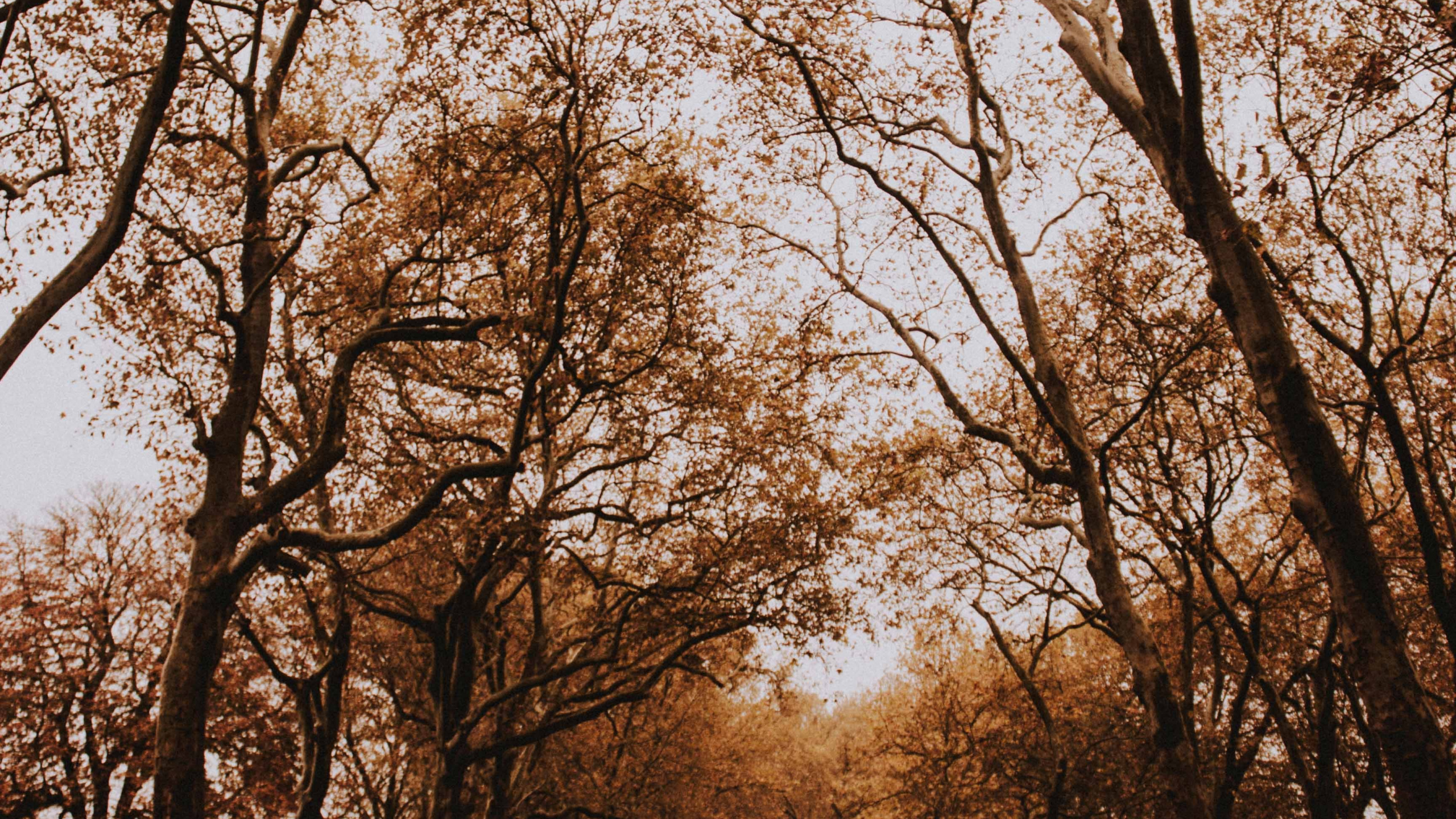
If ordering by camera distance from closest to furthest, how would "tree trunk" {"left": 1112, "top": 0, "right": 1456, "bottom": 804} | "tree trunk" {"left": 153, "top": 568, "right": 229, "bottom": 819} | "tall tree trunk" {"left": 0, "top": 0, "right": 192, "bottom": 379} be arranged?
1. "tree trunk" {"left": 1112, "top": 0, "right": 1456, "bottom": 804}
2. "tall tree trunk" {"left": 0, "top": 0, "right": 192, "bottom": 379}
3. "tree trunk" {"left": 153, "top": 568, "right": 229, "bottom": 819}

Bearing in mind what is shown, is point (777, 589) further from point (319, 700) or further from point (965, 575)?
point (319, 700)

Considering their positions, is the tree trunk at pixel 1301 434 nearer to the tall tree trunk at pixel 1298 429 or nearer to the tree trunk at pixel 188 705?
the tall tree trunk at pixel 1298 429

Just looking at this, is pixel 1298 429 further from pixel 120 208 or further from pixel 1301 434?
pixel 120 208

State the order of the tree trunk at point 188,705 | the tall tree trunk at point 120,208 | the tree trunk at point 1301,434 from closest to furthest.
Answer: the tree trunk at point 1301,434
the tall tree trunk at point 120,208
the tree trunk at point 188,705

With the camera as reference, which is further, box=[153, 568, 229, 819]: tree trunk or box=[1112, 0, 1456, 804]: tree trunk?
box=[153, 568, 229, 819]: tree trunk

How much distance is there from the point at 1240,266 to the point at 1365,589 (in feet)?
6.39

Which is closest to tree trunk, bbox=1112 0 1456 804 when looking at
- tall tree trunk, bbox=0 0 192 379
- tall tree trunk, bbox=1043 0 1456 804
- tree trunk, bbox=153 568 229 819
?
tall tree trunk, bbox=1043 0 1456 804

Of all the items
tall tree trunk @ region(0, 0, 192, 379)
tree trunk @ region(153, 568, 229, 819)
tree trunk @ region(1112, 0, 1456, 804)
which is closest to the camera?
tree trunk @ region(1112, 0, 1456, 804)

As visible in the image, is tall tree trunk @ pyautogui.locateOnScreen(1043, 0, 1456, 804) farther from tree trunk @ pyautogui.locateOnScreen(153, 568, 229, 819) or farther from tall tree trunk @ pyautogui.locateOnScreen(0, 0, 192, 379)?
tree trunk @ pyautogui.locateOnScreen(153, 568, 229, 819)

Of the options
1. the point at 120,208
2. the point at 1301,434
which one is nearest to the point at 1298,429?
the point at 1301,434

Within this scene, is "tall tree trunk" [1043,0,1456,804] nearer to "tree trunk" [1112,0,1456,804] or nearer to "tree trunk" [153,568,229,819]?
"tree trunk" [1112,0,1456,804]

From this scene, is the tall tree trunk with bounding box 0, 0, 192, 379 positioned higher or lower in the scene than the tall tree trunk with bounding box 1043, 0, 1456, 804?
higher

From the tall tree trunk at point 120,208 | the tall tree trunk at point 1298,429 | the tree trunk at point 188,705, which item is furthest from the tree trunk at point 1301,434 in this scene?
the tree trunk at point 188,705

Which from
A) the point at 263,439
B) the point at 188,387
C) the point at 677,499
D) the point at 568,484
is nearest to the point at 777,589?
the point at 677,499
